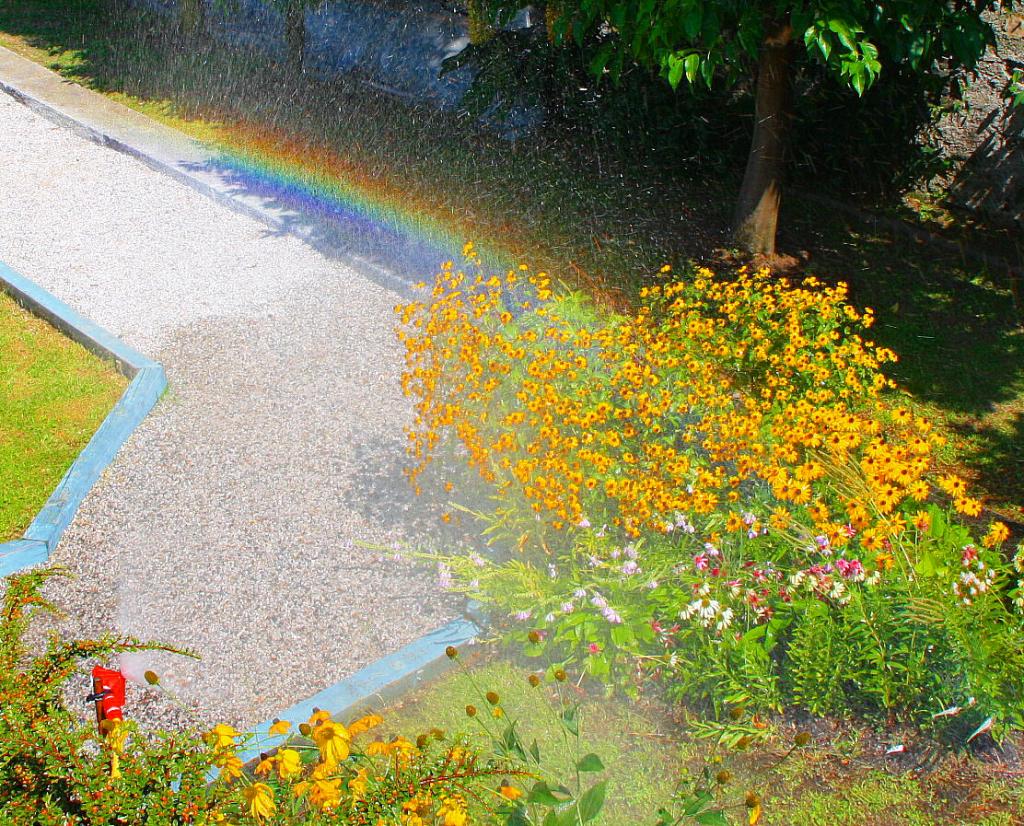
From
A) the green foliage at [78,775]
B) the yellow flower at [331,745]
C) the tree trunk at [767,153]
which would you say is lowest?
the green foliage at [78,775]

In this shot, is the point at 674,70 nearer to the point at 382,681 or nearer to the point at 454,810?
the point at 382,681

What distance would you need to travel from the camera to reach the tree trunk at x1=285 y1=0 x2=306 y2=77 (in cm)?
1034

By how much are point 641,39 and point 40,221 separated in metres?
5.17

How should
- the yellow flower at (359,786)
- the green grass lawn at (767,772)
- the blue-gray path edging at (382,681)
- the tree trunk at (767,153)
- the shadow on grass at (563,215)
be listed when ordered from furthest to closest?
the tree trunk at (767,153) < the shadow on grass at (563,215) < the blue-gray path edging at (382,681) < the green grass lawn at (767,772) < the yellow flower at (359,786)

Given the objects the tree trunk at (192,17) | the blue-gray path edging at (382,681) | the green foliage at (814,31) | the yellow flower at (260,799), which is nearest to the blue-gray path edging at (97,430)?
the blue-gray path edging at (382,681)

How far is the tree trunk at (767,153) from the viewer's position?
6359mm

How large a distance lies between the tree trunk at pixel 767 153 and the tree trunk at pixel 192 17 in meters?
8.75

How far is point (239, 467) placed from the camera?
499cm

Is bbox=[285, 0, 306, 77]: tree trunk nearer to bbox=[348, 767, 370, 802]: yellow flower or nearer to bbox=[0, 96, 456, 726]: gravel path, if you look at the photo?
bbox=[0, 96, 456, 726]: gravel path

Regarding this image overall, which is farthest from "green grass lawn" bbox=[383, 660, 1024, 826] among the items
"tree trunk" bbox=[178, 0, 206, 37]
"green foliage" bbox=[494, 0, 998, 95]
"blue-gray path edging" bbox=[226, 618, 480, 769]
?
"tree trunk" bbox=[178, 0, 206, 37]

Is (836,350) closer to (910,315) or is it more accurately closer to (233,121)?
(910,315)

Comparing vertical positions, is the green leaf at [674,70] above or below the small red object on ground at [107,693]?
above

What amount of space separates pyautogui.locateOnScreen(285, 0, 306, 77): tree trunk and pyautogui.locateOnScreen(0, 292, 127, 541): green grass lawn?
16.8ft

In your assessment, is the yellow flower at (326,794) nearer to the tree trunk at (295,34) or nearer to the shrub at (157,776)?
the shrub at (157,776)
